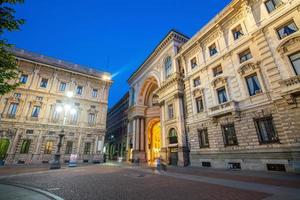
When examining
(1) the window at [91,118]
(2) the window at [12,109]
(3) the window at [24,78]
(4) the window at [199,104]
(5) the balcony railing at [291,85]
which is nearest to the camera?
(5) the balcony railing at [291,85]

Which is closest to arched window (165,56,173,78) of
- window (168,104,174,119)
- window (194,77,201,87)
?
window (168,104,174,119)

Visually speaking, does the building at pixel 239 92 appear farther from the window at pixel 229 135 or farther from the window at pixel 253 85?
the window at pixel 229 135

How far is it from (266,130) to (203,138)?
730 cm

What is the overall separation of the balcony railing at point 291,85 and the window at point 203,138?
968 cm

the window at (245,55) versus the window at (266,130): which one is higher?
the window at (245,55)

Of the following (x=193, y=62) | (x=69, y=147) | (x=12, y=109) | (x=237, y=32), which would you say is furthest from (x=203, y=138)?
(x=12, y=109)

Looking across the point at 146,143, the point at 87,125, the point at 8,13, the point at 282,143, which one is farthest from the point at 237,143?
the point at 87,125

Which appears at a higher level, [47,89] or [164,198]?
[47,89]

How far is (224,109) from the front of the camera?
16.9 meters

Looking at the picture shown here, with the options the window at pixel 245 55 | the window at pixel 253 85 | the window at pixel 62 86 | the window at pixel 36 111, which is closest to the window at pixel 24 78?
the window at pixel 36 111

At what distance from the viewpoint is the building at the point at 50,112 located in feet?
93.0

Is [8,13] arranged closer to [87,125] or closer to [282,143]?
[282,143]

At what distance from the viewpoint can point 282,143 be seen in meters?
12.8

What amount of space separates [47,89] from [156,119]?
80.8 ft
